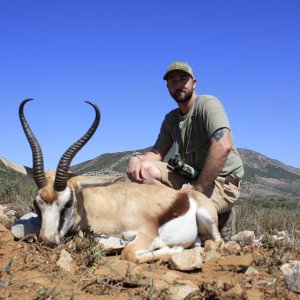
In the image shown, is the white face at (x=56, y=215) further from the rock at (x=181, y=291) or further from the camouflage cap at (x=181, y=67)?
the camouflage cap at (x=181, y=67)

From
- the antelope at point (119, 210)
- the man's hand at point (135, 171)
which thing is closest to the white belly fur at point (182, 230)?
the antelope at point (119, 210)

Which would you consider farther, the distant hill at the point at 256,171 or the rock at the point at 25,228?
the distant hill at the point at 256,171

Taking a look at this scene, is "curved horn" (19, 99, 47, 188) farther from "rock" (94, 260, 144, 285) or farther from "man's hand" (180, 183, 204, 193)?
"man's hand" (180, 183, 204, 193)

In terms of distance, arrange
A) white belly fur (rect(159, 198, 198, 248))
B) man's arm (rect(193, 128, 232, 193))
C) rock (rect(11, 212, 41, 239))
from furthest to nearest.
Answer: man's arm (rect(193, 128, 232, 193)) → white belly fur (rect(159, 198, 198, 248)) → rock (rect(11, 212, 41, 239))

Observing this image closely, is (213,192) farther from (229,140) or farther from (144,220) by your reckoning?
(144,220)

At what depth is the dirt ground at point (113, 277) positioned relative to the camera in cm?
408

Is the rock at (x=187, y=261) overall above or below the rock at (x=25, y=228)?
above

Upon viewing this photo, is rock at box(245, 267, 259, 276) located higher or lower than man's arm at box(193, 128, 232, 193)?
lower

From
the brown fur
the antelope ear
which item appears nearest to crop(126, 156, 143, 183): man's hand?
the brown fur

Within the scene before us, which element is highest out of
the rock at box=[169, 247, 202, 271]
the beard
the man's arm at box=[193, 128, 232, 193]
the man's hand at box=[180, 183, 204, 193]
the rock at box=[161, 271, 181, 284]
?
the beard

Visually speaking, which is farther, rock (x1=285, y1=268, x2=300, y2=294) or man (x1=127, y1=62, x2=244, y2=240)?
man (x1=127, y1=62, x2=244, y2=240)

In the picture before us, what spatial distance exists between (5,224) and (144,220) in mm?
2453

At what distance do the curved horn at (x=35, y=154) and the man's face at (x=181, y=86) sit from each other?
111 inches

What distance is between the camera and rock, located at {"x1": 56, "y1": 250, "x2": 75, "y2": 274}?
4680 millimetres
